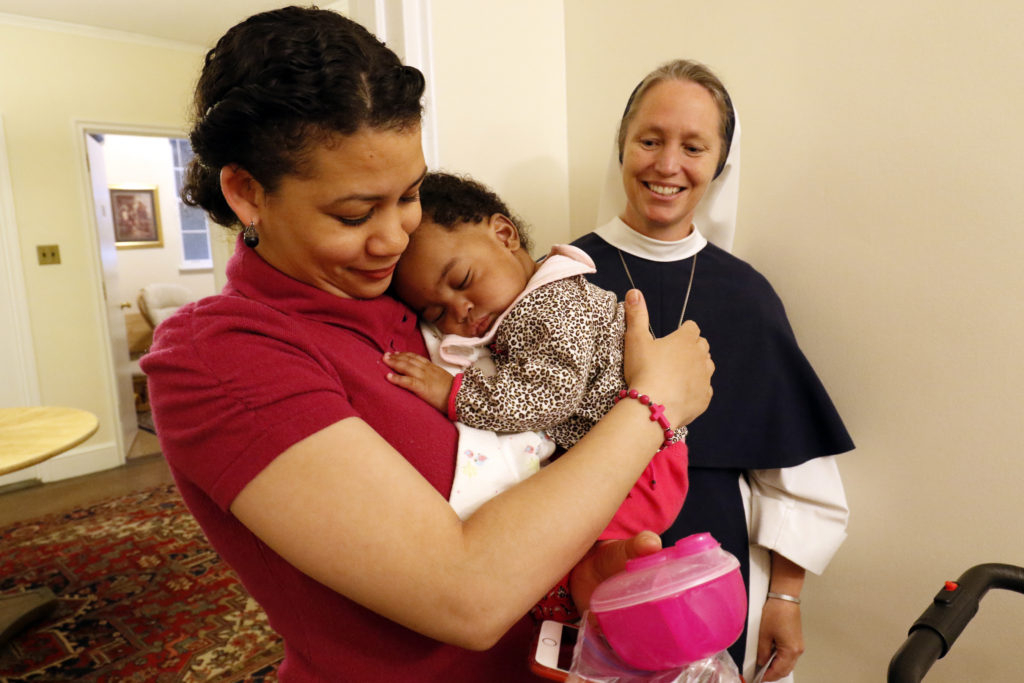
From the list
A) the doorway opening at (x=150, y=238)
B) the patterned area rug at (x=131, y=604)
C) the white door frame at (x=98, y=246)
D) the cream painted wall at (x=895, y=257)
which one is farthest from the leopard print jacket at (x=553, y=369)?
the doorway opening at (x=150, y=238)

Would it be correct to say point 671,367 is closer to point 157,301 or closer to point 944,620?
point 944,620

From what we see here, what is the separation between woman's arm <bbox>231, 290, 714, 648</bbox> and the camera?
25.6 inches

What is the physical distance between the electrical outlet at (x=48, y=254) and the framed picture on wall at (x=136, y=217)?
3.94 metres

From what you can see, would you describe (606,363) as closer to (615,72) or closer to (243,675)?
(615,72)

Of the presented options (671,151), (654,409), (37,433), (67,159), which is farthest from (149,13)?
(654,409)

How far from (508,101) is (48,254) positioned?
173 inches

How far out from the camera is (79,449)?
4.73 m

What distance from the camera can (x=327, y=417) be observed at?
26.5 inches

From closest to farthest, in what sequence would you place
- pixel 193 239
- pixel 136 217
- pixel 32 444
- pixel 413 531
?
pixel 413 531
pixel 32 444
pixel 136 217
pixel 193 239

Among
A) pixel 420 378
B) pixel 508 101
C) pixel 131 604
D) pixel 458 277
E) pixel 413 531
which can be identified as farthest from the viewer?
pixel 131 604

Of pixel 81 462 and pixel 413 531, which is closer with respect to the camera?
pixel 413 531

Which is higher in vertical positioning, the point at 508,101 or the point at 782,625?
the point at 508,101

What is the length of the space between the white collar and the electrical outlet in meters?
4.70

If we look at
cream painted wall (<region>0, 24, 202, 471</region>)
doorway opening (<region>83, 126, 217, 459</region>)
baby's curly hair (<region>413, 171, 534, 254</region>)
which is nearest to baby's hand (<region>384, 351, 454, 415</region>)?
baby's curly hair (<region>413, 171, 534, 254</region>)
